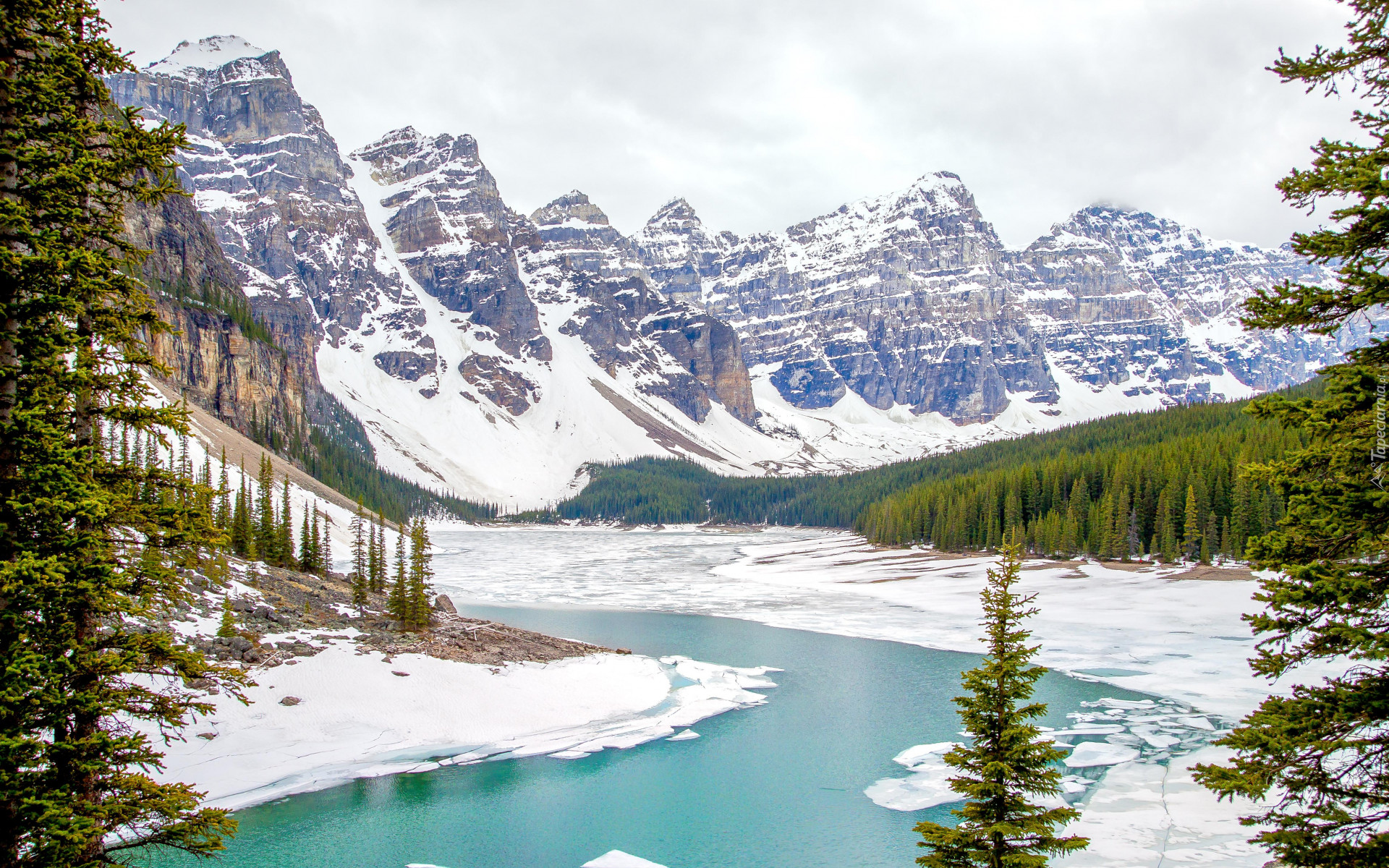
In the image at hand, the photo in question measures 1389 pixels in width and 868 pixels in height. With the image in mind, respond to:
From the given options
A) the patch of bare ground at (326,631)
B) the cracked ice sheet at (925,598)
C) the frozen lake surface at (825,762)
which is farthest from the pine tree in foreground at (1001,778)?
the patch of bare ground at (326,631)

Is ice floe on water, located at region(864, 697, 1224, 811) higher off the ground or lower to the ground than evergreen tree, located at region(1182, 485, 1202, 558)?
lower

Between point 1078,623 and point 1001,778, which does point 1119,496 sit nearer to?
point 1078,623

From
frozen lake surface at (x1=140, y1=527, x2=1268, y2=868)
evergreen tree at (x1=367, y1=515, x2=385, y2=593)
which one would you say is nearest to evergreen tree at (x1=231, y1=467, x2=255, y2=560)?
evergreen tree at (x1=367, y1=515, x2=385, y2=593)

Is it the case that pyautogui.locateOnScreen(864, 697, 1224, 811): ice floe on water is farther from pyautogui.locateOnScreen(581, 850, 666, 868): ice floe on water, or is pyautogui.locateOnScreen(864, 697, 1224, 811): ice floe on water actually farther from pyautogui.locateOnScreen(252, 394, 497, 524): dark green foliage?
pyautogui.locateOnScreen(252, 394, 497, 524): dark green foliage

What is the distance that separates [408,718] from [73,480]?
22.6 m

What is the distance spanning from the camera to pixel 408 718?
2831 cm

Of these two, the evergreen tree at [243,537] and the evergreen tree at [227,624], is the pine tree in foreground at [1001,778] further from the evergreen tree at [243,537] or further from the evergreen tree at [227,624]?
the evergreen tree at [243,537]

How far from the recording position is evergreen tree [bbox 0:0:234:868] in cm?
800

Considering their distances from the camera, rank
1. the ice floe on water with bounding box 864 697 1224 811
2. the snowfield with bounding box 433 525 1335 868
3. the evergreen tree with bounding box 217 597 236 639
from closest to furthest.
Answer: the snowfield with bounding box 433 525 1335 868, the ice floe on water with bounding box 864 697 1224 811, the evergreen tree with bounding box 217 597 236 639

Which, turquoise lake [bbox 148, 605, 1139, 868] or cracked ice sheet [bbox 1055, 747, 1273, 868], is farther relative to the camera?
turquoise lake [bbox 148, 605, 1139, 868]

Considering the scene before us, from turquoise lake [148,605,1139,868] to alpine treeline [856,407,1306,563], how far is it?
120 ft

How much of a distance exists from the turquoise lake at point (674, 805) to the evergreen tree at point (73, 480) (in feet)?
41.5

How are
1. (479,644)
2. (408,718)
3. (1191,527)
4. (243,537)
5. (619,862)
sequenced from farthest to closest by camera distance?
(1191,527), (243,537), (479,644), (408,718), (619,862)

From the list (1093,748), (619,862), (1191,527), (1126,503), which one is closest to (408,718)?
(619,862)
